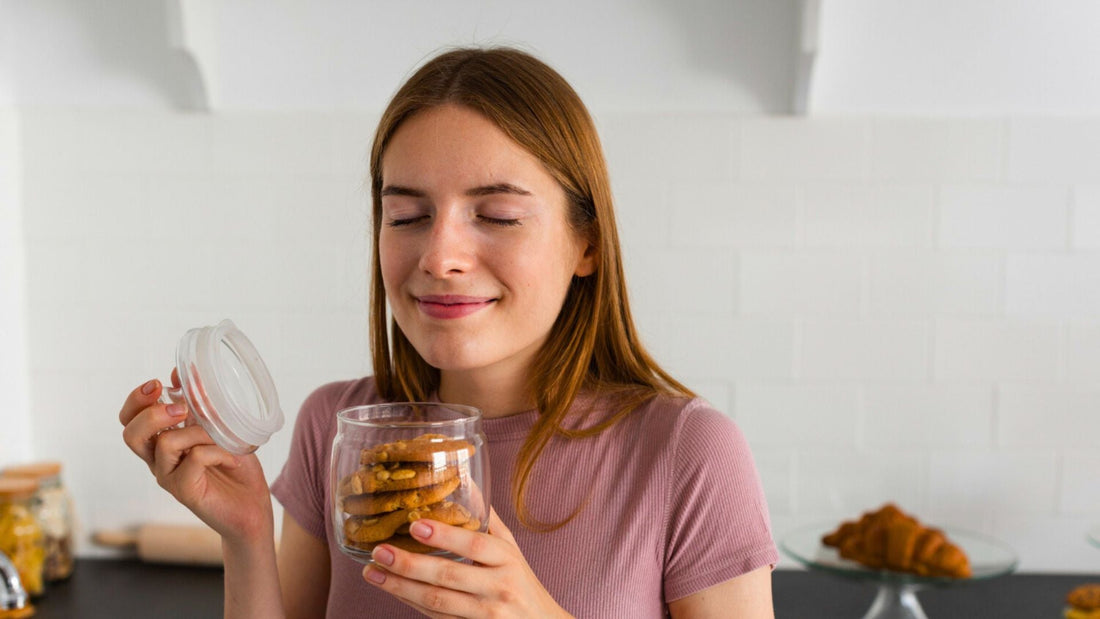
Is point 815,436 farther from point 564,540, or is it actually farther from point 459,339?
point 459,339

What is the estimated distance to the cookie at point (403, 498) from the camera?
648 mm

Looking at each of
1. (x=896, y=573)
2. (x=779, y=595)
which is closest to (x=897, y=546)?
(x=896, y=573)

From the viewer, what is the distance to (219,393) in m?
0.76

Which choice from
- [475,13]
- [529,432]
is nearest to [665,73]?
[475,13]

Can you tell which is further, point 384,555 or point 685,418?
point 685,418

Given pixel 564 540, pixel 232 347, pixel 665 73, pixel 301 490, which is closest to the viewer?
pixel 232 347

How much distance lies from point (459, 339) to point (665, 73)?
35.3 inches

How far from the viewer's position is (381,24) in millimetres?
1637

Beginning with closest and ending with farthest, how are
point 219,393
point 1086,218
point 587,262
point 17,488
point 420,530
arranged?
point 420,530
point 219,393
point 587,262
point 17,488
point 1086,218

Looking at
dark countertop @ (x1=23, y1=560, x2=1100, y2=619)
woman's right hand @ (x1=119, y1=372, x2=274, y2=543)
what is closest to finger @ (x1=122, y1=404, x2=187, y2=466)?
woman's right hand @ (x1=119, y1=372, x2=274, y2=543)

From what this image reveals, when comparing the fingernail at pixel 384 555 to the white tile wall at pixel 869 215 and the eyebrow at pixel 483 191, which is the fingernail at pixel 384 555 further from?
the white tile wall at pixel 869 215

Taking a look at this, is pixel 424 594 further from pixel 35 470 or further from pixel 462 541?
pixel 35 470

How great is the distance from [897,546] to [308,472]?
841 millimetres

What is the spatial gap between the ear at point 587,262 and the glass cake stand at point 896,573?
2.08 ft
